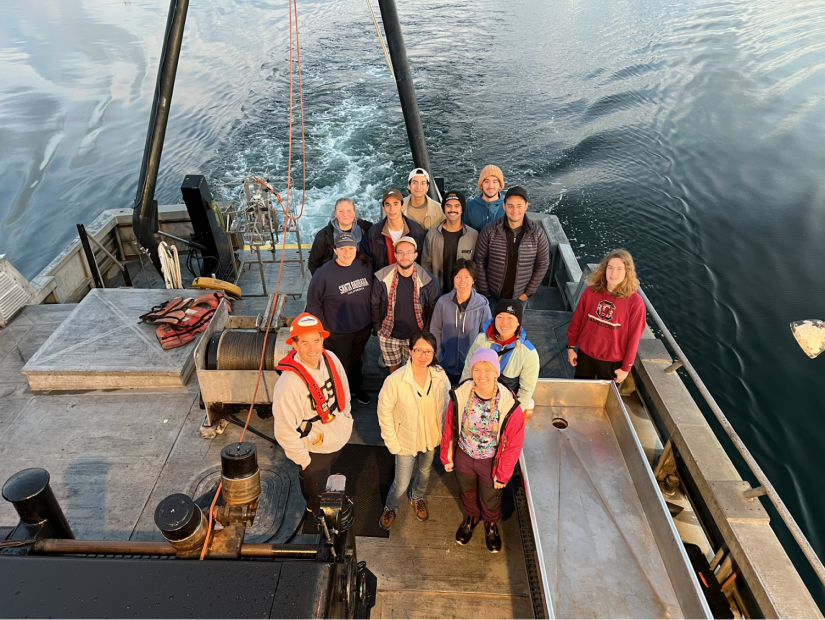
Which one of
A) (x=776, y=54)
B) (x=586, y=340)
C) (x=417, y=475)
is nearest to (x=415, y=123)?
(x=586, y=340)

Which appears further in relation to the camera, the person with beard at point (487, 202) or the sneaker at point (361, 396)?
the person with beard at point (487, 202)

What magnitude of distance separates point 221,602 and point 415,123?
24.7ft

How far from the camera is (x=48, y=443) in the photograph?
212 inches

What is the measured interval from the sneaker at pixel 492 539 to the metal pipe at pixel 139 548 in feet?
5.81

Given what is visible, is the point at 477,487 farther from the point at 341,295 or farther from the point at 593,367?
the point at 341,295

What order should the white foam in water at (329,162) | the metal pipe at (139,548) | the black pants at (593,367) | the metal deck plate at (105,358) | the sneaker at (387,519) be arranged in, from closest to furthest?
the metal pipe at (139,548) < the sneaker at (387,519) < the black pants at (593,367) < the metal deck plate at (105,358) < the white foam in water at (329,162)

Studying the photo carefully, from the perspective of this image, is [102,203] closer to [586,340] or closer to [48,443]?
[48,443]

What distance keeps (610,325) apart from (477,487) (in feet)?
6.18

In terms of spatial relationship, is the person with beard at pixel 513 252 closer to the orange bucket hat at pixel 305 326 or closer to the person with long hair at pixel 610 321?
the person with long hair at pixel 610 321

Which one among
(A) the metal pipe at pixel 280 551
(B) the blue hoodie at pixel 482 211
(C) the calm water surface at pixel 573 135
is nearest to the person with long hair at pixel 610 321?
(B) the blue hoodie at pixel 482 211

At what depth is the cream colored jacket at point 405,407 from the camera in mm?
3799

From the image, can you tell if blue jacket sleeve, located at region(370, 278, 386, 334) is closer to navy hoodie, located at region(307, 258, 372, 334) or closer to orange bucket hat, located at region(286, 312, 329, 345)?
navy hoodie, located at region(307, 258, 372, 334)

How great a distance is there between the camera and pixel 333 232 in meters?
5.34

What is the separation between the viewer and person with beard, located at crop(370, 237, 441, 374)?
473cm
